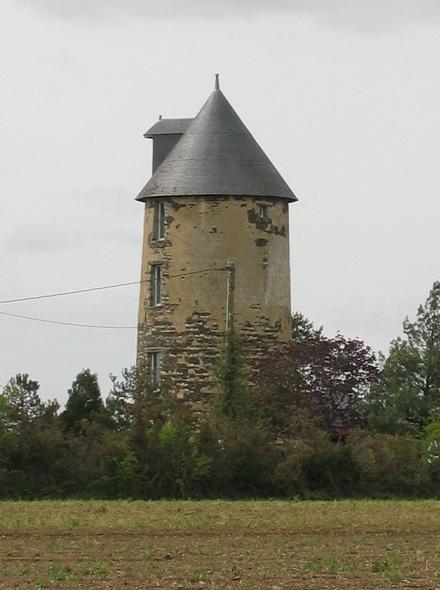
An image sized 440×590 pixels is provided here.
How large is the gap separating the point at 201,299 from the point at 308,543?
28757 mm

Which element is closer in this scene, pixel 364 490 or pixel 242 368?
pixel 364 490

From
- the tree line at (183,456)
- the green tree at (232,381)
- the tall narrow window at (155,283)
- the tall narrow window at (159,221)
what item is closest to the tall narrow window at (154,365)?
the tall narrow window at (155,283)

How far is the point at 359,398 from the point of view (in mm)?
60562

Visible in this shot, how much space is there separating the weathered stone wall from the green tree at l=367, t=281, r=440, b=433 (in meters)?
5.37

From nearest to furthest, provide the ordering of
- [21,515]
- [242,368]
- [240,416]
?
[21,515] → [240,416] → [242,368]

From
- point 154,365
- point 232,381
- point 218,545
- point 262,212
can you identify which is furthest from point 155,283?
point 218,545

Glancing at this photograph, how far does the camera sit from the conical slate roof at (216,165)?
195ft

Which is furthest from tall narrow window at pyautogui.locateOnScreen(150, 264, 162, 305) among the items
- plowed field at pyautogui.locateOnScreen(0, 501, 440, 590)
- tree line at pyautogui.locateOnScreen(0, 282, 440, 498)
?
plowed field at pyautogui.locateOnScreen(0, 501, 440, 590)

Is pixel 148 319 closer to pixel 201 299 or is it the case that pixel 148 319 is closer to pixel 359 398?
pixel 201 299

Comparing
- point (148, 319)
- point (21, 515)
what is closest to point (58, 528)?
point (21, 515)

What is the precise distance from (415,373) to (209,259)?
975 centimetres

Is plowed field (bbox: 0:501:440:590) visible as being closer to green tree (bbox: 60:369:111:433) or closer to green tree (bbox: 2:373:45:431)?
green tree (bbox: 2:373:45:431)

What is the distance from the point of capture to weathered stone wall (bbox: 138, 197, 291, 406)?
59031mm

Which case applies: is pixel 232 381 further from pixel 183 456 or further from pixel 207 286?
pixel 183 456
